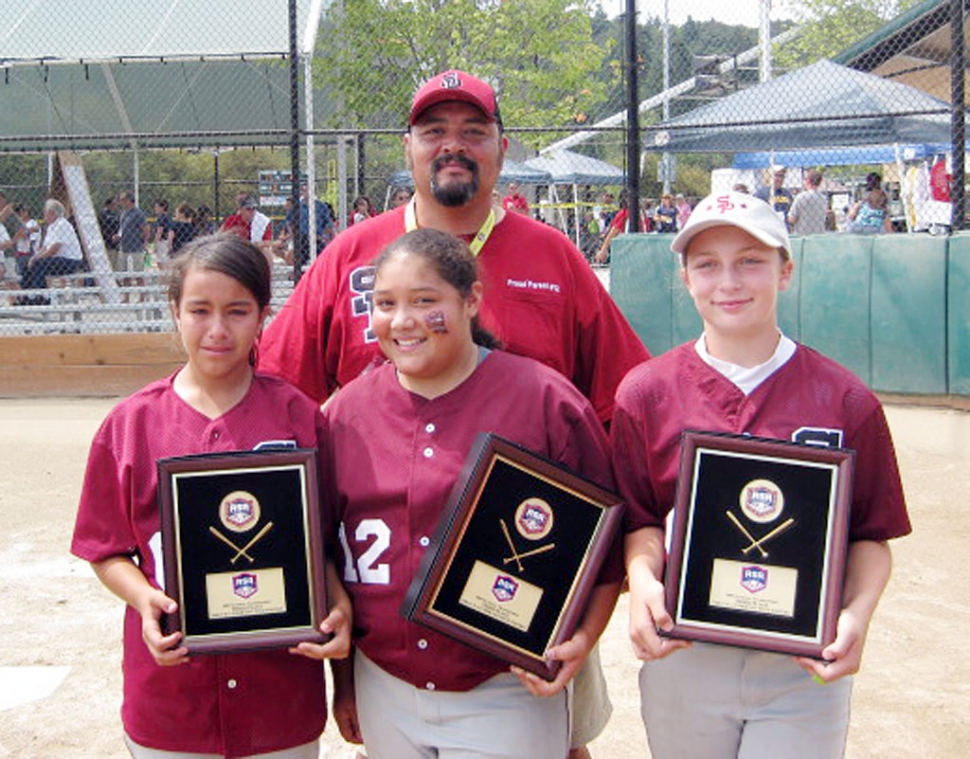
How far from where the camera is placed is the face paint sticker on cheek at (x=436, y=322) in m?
2.57

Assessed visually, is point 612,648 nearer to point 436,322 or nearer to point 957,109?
point 436,322

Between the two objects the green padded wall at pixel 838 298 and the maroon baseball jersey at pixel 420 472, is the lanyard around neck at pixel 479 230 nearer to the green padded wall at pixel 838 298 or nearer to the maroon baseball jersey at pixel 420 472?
the maroon baseball jersey at pixel 420 472

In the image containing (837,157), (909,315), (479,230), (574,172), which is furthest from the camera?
(574,172)

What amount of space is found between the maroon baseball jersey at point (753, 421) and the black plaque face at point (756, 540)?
13 centimetres

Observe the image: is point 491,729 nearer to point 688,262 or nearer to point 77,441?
point 688,262

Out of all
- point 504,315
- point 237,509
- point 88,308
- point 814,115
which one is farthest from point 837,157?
point 237,509

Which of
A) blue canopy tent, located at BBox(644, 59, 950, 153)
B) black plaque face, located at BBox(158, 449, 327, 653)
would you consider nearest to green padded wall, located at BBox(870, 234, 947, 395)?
blue canopy tent, located at BBox(644, 59, 950, 153)

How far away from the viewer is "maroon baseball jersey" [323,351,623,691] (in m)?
2.55

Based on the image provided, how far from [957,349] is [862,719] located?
5.93m

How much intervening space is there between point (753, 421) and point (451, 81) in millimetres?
1277

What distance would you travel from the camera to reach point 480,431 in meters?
2.58

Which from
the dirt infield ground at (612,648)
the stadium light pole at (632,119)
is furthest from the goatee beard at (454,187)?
the stadium light pole at (632,119)

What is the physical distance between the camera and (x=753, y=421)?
2553 millimetres

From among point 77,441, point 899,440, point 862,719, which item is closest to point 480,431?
point 862,719
